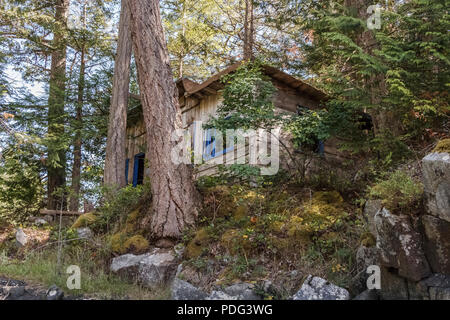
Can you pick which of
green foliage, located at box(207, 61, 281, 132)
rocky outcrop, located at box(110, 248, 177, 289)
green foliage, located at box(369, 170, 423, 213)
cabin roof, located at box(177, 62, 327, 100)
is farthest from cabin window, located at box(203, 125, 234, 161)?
green foliage, located at box(369, 170, 423, 213)

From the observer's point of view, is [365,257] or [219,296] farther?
[365,257]

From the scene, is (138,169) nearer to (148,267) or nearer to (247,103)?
(247,103)

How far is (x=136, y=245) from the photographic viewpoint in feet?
22.8

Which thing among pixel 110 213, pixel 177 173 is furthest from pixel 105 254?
pixel 177 173

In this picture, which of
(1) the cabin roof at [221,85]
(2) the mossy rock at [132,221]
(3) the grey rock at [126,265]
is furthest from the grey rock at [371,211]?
(1) the cabin roof at [221,85]

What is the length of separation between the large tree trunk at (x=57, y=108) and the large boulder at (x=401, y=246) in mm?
9474

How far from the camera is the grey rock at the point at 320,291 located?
452 cm

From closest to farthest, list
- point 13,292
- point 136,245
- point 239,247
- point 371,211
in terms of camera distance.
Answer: point 13,292 → point 371,211 → point 239,247 → point 136,245

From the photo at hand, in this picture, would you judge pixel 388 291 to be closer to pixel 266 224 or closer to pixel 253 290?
pixel 253 290

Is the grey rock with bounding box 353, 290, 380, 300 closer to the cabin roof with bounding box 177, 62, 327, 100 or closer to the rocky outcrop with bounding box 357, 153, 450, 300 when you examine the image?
the rocky outcrop with bounding box 357, 153, 450, 300

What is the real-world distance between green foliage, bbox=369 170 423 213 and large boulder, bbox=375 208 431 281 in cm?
14

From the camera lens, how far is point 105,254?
7062 mm

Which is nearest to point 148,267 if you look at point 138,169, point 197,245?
point 197,245

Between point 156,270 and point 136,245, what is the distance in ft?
2.96
